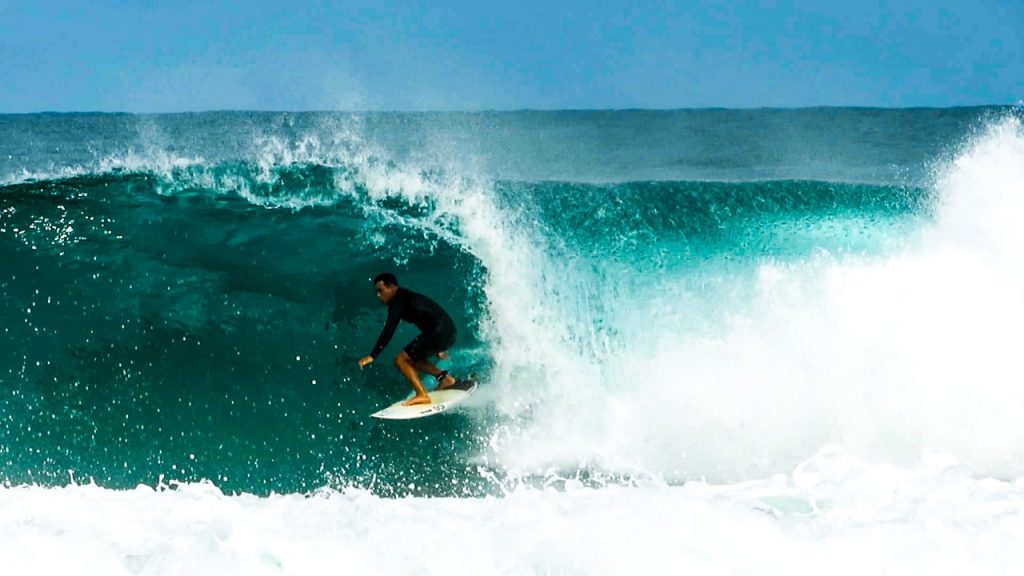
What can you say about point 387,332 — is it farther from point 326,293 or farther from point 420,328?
point 326,293

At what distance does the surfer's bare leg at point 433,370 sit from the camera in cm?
746

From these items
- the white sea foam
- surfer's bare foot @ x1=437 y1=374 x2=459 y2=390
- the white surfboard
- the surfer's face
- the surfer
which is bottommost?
the white sea foam

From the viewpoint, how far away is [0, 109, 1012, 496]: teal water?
7.90 metres

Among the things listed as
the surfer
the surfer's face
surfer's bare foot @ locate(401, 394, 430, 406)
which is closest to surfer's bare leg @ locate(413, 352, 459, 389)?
the surfer

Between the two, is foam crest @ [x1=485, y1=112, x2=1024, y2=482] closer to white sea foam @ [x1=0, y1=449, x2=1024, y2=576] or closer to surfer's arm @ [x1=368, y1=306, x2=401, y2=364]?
surfer's arm @ [x1=368, y1=306, x2=401, y2=364]

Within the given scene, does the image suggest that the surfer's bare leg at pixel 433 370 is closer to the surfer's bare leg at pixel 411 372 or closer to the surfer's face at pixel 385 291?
the surfer's bare leg at pixel 411 372

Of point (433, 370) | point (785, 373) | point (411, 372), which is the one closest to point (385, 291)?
point (411, 372)

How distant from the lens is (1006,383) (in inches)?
327

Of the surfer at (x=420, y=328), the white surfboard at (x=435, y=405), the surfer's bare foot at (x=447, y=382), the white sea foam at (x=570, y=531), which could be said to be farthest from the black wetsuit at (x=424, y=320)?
the white sea foam at (x=570, y=531)

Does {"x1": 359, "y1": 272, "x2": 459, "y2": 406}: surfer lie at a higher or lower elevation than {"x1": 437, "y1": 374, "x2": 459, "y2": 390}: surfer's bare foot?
higher

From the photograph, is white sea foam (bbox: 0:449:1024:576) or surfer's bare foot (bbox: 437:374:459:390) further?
surfer's bare foot (bbox: 437:374:459:390)

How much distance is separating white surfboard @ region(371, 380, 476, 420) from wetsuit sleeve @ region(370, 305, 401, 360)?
0.65 metres

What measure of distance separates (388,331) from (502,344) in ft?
4.31

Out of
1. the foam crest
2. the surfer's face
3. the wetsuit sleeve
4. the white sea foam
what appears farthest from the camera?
the foam crest
